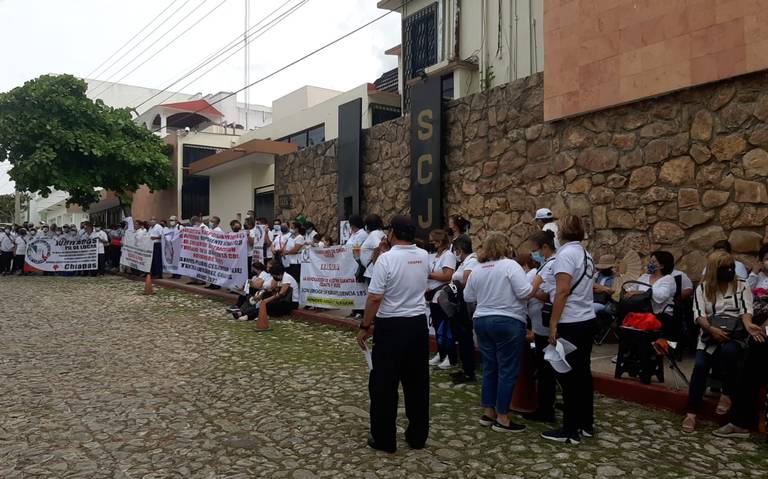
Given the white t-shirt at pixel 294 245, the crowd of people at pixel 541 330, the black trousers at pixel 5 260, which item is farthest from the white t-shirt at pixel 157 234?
the crowd of people at pixel 541 330

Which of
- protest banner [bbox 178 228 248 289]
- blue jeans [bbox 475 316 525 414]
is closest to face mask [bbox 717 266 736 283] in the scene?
blue jeans [bbox 475 316 525 414]

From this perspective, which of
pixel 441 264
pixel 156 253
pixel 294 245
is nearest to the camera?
pixel 441 264

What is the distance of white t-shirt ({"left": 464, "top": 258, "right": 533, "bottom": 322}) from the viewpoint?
16.4ft

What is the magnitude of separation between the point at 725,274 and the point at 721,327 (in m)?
0.44

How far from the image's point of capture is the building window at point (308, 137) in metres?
21.8

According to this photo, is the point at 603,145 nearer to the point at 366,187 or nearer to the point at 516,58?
the point at 516,58

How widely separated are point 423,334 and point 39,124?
1903 cm

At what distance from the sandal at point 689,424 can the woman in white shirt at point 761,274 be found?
2153mm

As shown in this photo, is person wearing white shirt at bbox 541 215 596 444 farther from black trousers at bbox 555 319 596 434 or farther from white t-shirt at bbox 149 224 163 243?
white t-shirt at bbox 149 224 163 243

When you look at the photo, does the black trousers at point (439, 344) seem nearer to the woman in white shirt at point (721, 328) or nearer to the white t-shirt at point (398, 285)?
the white t-shirt at point (398, 285)

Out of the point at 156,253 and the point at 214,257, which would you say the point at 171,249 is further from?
the point at 214,257

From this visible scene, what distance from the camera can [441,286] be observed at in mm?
7230

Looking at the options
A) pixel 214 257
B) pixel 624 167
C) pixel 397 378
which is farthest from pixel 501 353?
pixel 214 257

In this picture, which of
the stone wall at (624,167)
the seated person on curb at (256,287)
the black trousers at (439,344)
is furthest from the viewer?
the seated person on curb at (256,287)
